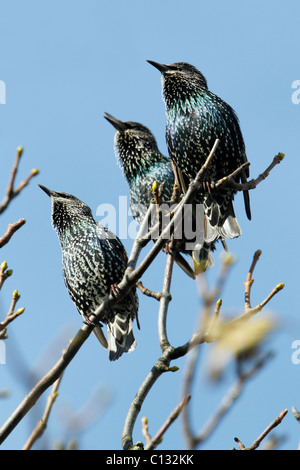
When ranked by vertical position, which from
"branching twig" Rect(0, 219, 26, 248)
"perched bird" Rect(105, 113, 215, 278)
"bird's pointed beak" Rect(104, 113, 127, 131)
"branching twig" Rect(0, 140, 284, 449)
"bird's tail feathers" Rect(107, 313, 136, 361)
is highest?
"bird's pointed beak" Rect(104, 113, 127, 131)

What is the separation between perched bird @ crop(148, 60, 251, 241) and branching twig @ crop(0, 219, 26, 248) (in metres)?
3.49

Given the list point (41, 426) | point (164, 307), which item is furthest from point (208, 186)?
point (41, 426)

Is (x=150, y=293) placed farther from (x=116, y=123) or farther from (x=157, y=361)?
(x=116, y=123)

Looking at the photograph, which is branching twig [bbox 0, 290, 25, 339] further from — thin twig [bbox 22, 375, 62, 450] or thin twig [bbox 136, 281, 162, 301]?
thin twig [bbox 136, 281, 162, 301]

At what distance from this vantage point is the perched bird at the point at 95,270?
599 cm

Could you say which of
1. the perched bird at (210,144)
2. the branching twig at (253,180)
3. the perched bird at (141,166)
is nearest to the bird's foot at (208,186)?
the perched bird at (210,144)

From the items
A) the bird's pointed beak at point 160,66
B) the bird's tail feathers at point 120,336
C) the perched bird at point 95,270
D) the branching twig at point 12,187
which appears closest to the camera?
the branching twig at point 12,187

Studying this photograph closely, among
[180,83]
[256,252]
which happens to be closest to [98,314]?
[256,252]

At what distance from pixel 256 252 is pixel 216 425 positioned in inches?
69.8

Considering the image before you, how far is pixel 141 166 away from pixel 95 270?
61.0 inches

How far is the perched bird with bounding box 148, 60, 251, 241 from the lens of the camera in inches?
237

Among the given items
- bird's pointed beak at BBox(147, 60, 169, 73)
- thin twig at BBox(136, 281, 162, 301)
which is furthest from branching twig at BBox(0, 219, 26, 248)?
bird's pointed beak at BBox(147, 60, 169, 73)

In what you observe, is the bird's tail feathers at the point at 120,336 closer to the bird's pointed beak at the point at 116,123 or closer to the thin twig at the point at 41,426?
the bird's pointed beak at the point at 116,123

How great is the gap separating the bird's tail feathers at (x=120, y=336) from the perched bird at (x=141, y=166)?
35.9 inches
